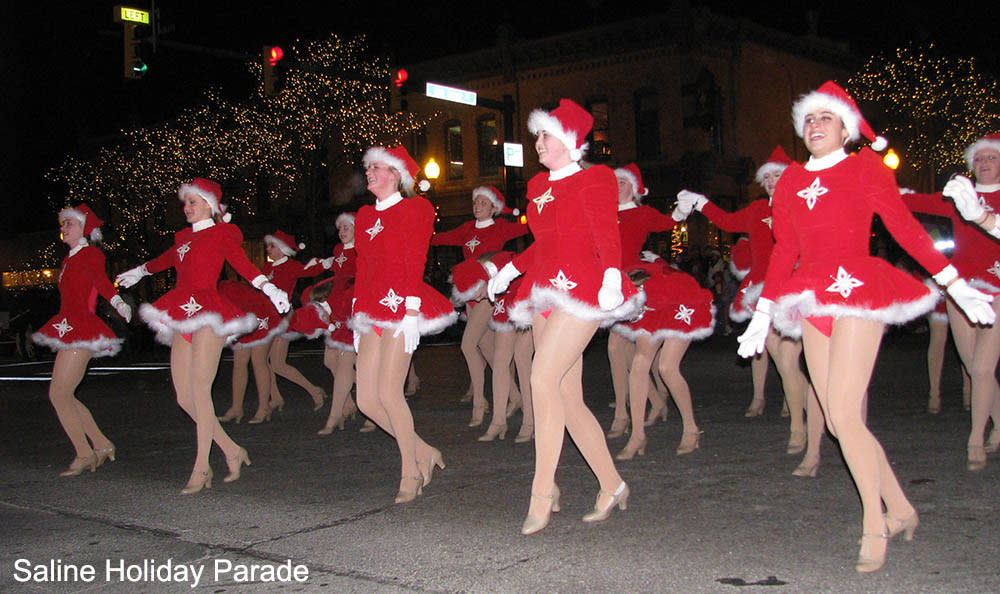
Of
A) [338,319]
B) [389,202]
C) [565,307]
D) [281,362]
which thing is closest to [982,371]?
[565,307]

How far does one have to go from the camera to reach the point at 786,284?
14.7ft

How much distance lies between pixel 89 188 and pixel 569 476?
35545mm

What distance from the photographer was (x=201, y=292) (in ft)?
21.5

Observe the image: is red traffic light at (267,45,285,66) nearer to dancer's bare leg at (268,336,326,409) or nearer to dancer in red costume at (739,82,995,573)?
dancer's bare leg at (268,336,326,409)

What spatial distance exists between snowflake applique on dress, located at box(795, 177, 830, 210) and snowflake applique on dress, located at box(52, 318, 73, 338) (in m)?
5.57

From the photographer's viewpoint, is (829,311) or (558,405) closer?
(829,311)

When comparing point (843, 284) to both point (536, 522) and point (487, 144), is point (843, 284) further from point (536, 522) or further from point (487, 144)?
point (487, 144)

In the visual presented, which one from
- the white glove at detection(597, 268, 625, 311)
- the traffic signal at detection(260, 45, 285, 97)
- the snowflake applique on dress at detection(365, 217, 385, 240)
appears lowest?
the white glove at detection(597, 268, 625, 311)

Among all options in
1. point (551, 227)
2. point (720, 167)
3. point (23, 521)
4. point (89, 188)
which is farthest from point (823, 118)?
point (89, 188)

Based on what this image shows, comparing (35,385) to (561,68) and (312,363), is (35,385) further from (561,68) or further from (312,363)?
(561,68)

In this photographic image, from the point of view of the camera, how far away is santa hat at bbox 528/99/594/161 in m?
5.20

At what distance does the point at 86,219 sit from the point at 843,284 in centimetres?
608

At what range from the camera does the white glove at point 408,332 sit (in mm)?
5887

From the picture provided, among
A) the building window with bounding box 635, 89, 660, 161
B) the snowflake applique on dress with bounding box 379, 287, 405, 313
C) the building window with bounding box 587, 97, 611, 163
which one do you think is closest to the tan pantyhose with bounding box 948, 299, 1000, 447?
the snowflake applique on dress with bounding box 379, 287, 405, 313
